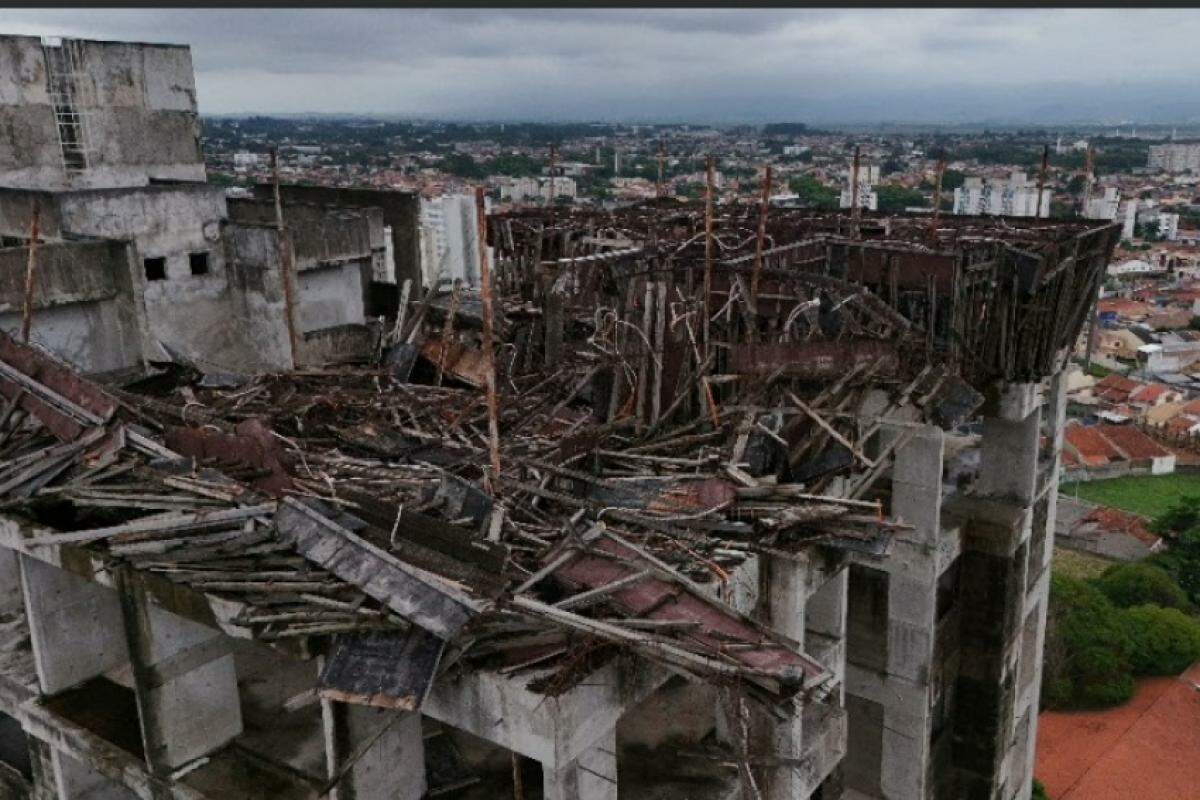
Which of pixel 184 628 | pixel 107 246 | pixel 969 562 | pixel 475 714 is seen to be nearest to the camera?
pixel 475 714

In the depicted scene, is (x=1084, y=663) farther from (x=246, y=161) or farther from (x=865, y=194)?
(x=246, y=161)

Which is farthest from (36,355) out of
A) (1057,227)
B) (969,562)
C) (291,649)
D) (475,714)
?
(1057,227)

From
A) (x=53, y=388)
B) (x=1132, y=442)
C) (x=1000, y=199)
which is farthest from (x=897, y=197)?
(x=53, y=388)

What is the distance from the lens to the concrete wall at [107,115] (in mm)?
27000

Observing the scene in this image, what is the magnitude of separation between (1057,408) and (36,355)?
19.2 m

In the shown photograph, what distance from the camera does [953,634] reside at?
21.4 meters

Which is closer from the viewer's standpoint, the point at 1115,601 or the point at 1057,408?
the point at 1057,408

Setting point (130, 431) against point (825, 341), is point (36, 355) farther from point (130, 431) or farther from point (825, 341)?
point (825, 341)

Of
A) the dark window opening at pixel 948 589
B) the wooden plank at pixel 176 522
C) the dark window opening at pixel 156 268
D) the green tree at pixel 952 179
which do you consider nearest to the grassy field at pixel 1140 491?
the dark window opening at pixel 948 589

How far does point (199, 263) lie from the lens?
1017 inches

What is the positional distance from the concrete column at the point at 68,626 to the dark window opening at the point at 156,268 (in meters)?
12.9

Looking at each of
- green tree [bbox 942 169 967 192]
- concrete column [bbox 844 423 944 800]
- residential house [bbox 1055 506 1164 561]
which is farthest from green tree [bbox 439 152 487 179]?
concrete column [bbox 844 423 944 800]

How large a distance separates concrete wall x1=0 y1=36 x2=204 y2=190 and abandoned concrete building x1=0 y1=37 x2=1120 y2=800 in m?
4.20

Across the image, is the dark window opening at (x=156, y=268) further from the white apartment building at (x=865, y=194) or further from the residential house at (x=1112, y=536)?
the residential house at (x=1112, y=536)
